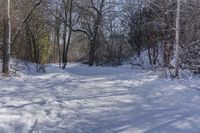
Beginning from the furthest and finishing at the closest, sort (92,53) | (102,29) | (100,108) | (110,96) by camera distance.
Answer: (102,29)
(92,53)
(110,96)
(100,108)

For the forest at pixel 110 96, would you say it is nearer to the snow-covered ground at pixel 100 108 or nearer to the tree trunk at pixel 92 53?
the snow-covered ground at pixel 100 108

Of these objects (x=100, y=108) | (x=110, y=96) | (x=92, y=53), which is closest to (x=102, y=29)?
(x=92, y=53)

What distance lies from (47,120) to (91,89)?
588 cm

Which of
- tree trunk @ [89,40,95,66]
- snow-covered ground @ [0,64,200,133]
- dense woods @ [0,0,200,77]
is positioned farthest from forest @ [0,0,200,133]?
tree trunk @ [89,40,95,66]

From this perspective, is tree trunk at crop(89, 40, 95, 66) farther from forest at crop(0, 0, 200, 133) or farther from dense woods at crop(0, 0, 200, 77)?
forest at crop(0, 0, 200, 133)

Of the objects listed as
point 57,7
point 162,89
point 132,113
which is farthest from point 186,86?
point 57,7

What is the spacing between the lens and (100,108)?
11.5 metres

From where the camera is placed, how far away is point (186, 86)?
15.5 m

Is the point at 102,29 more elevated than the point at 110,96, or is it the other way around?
the point at 102,29

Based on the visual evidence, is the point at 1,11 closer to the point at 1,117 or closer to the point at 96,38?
the point at 1,117

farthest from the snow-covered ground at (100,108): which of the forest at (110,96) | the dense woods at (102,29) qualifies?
the dense woods at (102,29)

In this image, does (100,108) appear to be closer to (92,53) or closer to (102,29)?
(92,53)

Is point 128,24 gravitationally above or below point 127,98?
above

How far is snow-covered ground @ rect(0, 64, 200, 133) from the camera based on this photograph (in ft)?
29.9
